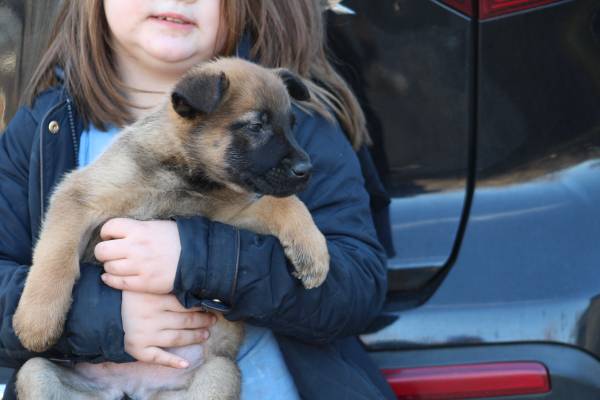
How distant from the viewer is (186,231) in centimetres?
300

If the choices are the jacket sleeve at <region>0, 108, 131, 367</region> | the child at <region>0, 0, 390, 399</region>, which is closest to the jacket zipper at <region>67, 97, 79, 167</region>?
the child at <region>0, 0, 390, 399</region>

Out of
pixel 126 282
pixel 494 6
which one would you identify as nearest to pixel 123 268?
pixel 126 282

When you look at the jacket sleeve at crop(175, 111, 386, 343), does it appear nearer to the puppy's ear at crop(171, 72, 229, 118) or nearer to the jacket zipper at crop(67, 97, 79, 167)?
the puppy's ear at crop(171, 72, 229, 118)

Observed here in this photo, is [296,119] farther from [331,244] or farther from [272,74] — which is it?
[331,244]

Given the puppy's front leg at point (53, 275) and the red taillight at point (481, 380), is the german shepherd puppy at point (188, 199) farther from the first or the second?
the red taillight at point (481, 380)

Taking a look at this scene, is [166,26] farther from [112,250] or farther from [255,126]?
[112,250]

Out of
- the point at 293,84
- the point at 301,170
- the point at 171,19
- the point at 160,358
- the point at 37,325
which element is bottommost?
the point at 160,358

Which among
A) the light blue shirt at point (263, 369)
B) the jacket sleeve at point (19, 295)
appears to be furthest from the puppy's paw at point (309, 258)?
the jacket sleeve at point (19, 295)

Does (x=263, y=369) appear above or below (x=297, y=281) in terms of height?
below

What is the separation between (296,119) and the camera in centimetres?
340

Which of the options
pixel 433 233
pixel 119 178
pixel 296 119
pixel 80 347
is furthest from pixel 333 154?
pixel 80 347

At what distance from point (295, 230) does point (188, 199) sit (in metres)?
0.38

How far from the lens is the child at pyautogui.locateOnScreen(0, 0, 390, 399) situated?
3023 millimetres

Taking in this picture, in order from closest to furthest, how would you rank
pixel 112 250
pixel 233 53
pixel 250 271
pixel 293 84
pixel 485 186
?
pixel 250 271
pixel 112 250
pixel 293 84
pixel 485 186
pixel 233 53
